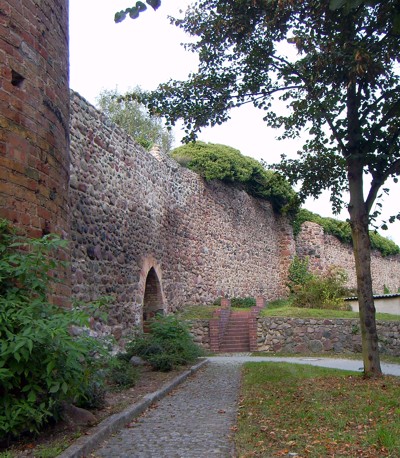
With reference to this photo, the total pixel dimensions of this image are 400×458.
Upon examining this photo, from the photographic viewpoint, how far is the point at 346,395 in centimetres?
722

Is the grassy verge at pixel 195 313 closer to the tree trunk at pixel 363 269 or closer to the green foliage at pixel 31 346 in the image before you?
the tree trunk at pixel 363 269

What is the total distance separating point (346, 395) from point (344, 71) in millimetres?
4698

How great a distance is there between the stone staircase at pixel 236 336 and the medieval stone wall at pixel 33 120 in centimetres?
1045

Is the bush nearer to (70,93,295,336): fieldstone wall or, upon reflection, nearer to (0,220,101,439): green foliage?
(70,93,295,336): fieldstone wall

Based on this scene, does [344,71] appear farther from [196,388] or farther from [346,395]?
[196,388]

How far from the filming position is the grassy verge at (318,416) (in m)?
4.58

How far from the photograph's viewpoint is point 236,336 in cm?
1650

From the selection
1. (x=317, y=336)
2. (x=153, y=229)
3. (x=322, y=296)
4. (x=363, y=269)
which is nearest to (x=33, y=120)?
(x=363, y=269)

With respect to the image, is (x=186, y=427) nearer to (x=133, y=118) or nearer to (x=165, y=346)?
(x=165, y=346)

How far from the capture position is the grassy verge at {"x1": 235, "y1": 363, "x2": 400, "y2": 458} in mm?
4582

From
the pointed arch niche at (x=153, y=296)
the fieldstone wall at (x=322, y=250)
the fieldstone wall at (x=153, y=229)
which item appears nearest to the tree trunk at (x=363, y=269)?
the fieldstone wall at (x=153, y=229)

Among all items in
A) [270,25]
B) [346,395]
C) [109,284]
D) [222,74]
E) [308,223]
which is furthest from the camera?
[308,223]

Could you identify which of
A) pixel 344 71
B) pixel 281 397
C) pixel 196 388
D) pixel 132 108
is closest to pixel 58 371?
pixel 281 397

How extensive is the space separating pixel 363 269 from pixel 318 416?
3722mm
